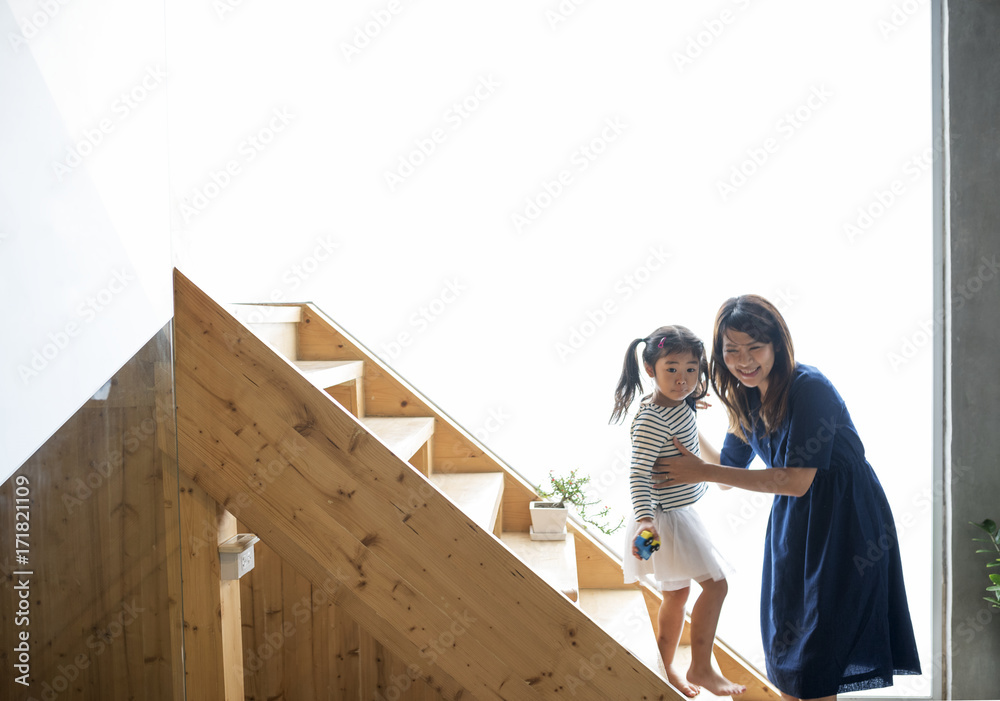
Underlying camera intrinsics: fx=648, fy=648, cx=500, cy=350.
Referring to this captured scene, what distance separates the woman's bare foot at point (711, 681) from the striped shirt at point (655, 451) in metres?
0.48

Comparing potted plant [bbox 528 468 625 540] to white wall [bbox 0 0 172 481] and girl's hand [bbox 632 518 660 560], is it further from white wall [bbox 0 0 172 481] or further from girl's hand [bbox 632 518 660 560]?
white wall [bbox 0 0 172 481]

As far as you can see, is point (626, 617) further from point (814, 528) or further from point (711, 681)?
point (814, 528)

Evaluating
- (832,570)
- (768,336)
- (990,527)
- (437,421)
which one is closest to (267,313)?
(437,421)

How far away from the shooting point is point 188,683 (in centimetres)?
142

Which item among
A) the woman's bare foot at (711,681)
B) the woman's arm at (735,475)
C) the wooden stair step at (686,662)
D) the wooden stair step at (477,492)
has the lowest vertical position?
the wooden stair step at (686,662)

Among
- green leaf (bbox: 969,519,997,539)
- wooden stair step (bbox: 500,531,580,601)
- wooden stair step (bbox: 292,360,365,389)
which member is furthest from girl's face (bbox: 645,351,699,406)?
green leaf (bbox: 969,519,997,539)

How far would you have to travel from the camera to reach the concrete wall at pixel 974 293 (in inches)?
99.8

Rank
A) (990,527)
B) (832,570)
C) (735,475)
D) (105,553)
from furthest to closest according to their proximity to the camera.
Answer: (990,527), (735,475), (832,570), (105,553)

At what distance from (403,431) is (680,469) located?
2.83 ft

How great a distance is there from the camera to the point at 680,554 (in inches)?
70.7

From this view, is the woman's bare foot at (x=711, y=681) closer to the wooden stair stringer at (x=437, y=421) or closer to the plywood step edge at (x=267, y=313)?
the wooden stair stringer at (x=437, y=421)

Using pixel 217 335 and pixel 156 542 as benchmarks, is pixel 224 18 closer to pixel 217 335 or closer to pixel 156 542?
pixel 217 335

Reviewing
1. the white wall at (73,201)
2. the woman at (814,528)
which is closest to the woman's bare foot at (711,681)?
the woman at (814,528)

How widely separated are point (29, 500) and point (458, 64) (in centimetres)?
227
